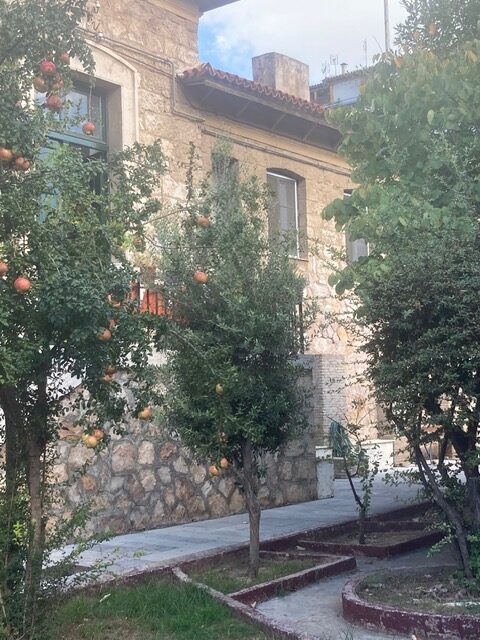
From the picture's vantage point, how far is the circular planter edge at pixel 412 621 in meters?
5.64

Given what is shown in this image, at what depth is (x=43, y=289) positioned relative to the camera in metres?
4.46

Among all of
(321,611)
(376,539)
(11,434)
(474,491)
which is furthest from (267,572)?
(11,434)

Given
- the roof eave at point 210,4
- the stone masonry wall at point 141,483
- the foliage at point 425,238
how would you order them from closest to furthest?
the foliage at point 425,238 < the stone masonry wall at point 141,483 < the roof eave at point 210,4

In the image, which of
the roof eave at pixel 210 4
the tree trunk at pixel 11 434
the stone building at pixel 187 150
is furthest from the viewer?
the roof eave at pixel 210 4

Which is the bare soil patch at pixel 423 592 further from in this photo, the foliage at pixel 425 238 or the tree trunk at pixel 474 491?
the tree trunk at pixel 474 491

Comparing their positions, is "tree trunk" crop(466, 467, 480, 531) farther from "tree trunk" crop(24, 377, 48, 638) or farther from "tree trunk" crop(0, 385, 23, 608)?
"tree trunk" crop(0, 385, 23, 608)

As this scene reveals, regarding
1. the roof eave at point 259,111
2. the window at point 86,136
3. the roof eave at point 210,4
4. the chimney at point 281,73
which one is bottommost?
the window at point 86,136

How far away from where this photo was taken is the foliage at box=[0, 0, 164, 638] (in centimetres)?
456

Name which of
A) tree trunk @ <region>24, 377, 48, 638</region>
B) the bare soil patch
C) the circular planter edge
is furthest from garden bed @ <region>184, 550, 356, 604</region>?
tree trunk @ <region>24, 377, 48, 638</region>

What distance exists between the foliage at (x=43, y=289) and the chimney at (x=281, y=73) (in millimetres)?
13123

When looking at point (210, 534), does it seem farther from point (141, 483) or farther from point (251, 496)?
point (251, 496)

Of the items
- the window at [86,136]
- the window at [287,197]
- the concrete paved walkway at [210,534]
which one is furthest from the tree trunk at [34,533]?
the window at [287,197]

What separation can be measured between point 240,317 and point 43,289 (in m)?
3.23

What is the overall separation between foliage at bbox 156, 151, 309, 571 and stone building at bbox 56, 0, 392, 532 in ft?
2.54
